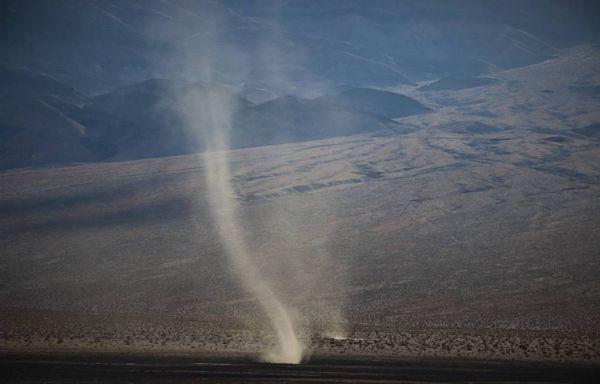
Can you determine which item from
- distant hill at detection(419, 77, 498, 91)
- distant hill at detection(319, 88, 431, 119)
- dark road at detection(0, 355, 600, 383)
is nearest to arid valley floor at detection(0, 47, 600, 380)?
dark road at detection(0, 355, 600, 383)

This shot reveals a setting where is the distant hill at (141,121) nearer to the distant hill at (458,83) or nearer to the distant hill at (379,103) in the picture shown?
the distant hill at (379,103)

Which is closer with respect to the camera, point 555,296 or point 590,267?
point 555,296

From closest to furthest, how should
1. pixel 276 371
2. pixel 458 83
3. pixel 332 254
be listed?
pixel 276 371, pixel 332 254, pixel 458 83

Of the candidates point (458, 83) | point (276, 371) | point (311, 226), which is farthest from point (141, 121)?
point (458, 83)

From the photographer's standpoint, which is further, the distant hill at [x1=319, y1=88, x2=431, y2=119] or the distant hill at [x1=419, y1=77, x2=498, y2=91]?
the distant hill at [x1=419, y1=77, x2=498, y2=91]

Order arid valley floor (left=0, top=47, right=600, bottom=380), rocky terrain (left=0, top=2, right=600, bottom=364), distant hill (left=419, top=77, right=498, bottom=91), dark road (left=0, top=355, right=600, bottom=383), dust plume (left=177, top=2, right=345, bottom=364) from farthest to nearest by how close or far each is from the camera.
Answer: distant hill (left=419, top=77, right=498, bottom=91) → dust plume (left=177, top=2, right=345, bottom=364) → rocky terrain (left=0, top=2, right=600, bottom=364) → arid valley floor (left=0, top=47, right=600, bottom=380) → dark road (left=0, top=355, right=600, bottom=383)

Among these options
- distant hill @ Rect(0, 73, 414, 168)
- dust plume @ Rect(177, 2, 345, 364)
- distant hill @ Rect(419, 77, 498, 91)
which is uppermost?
distant hill @ Rect(419, 77, 498, 91)

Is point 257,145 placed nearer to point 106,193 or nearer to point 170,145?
point 170,145

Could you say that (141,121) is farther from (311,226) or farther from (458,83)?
(458,83)

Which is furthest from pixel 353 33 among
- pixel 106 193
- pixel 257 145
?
pixel 106 193

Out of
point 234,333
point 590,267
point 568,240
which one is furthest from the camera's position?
point 568,240

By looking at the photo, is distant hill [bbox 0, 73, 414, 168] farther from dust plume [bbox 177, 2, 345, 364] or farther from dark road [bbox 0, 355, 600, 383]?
dark road [bbox 0, 355, 600, 383]
